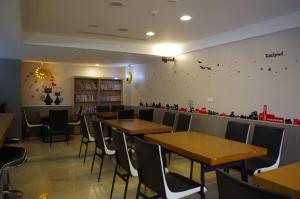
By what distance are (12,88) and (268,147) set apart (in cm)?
647

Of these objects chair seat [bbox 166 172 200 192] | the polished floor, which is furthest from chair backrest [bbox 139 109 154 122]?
chair seat [bbox 166 172 200 192]

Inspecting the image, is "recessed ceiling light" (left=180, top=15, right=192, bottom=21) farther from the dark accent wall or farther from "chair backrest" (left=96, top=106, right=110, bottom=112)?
the dark accent wall

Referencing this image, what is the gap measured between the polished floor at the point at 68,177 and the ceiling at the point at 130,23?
7.48 feet

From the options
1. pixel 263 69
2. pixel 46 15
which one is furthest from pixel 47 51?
pixel 263 69

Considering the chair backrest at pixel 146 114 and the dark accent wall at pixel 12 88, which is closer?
the chair backrest at pixel 146 114

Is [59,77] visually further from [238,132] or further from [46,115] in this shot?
[238,132]

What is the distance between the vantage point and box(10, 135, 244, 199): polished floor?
3.16 metres

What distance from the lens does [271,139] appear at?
10.1ft

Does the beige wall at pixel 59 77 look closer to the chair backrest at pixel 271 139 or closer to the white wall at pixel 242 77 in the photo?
the white wall at pixel 242 77

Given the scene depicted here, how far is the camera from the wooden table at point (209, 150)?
2201 millimetres

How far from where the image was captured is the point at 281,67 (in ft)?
12.1

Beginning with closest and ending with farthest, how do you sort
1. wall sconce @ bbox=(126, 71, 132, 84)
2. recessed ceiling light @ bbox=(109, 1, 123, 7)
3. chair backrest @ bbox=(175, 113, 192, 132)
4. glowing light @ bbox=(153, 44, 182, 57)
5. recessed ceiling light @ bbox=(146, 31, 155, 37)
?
recessed ceiling light @ bbox=(109, 1, 123, 7), chair backrest @ bbox=(175, 113, 192, 132), recessed ceiling light @ bbox=(146, 31, 155, 37), glowing light @ bbox=(153, 44, 182, 57), wall sconce @ bbox=(126, 71, 132, 84)

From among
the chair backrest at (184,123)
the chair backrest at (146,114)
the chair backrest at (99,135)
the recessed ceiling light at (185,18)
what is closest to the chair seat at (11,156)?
the chair backrest at (99,135)

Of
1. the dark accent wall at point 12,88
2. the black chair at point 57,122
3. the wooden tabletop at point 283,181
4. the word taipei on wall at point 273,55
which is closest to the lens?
the wooden tabletop at point 283,181
